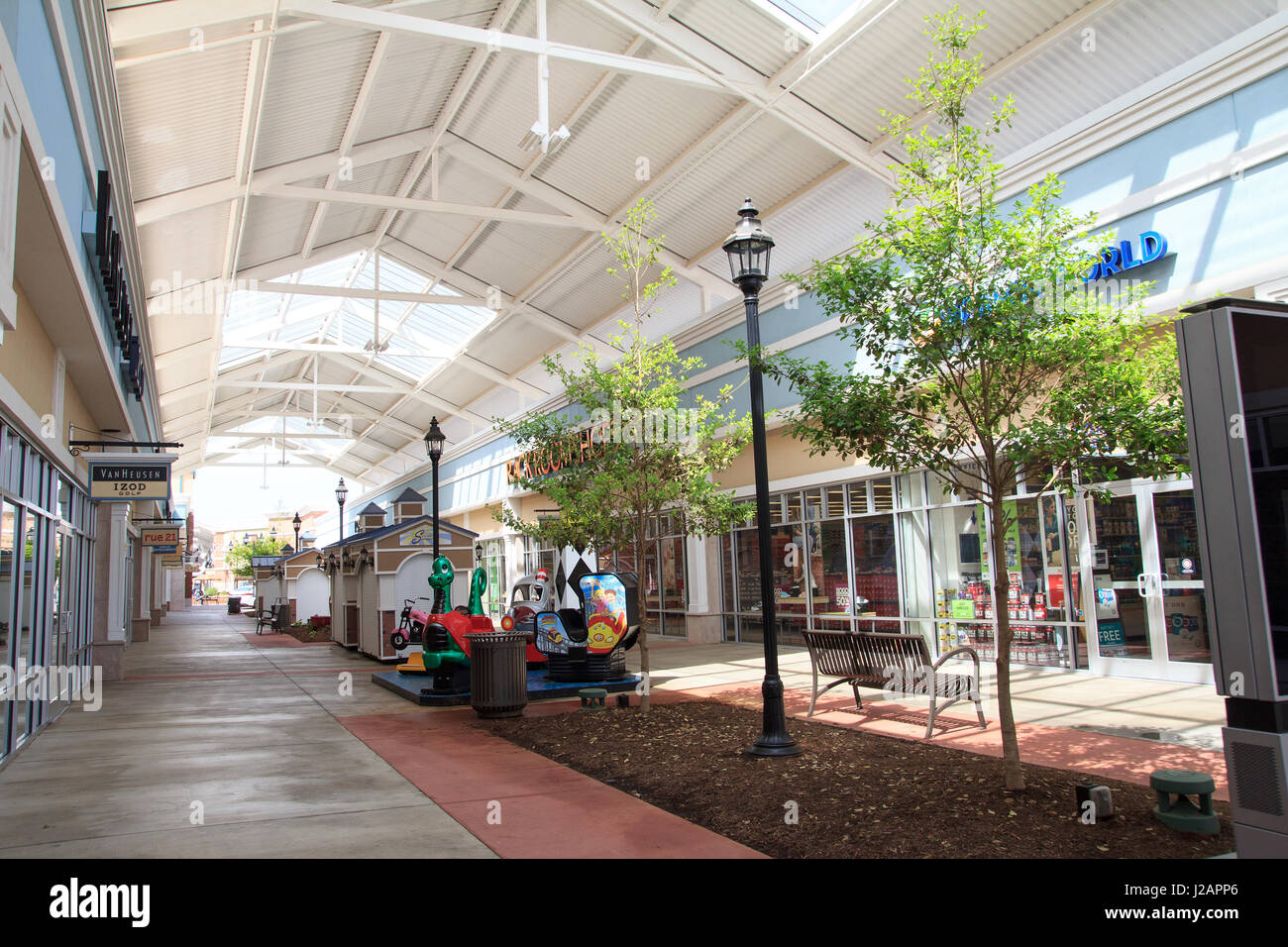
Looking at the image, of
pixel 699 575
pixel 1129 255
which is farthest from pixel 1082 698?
pixel 699 575

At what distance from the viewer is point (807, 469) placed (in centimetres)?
1847

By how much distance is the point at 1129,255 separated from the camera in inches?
442

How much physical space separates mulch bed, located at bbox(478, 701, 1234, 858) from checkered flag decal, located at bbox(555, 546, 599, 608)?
4.72m

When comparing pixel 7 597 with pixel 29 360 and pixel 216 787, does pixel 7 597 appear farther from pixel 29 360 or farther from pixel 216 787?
pixel 216 787

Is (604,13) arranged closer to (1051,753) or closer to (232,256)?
(232,256)

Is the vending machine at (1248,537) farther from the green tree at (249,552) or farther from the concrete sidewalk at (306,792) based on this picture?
the green tree at (249,552)

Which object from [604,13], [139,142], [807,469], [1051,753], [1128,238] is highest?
[604,13]

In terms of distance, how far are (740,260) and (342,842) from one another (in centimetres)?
601

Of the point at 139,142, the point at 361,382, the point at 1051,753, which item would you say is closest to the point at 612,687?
the point at 1051,753

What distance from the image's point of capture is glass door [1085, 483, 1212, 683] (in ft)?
37.5

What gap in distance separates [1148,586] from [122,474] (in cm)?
1460

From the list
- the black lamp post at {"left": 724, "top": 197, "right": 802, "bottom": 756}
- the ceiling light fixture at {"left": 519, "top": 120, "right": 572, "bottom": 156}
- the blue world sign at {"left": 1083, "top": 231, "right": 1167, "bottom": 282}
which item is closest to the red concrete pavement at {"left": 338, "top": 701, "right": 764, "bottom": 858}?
the black lamp post at {"left": 724, "top": 197, "right": 802, "bottom": 756}

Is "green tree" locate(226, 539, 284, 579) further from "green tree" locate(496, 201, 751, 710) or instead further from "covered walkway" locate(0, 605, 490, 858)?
Result: "green tree" locate(496, 201, 751, 710)
